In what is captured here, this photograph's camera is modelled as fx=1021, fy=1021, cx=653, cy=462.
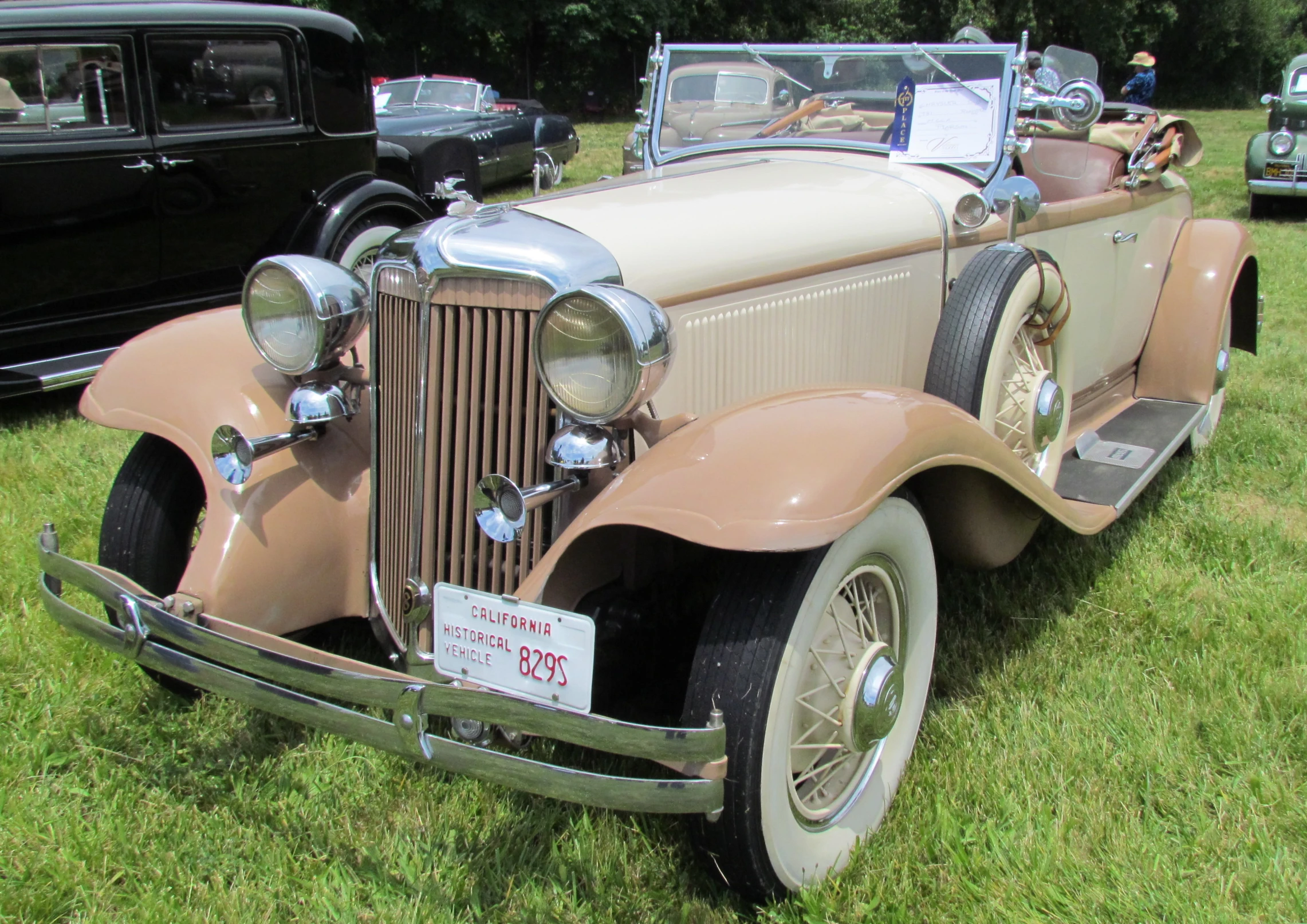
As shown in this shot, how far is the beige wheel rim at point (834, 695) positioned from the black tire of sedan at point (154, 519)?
4.72 feet

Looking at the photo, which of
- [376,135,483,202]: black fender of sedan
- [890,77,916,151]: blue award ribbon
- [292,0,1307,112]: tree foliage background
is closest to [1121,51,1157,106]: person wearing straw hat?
[376,135,483,202]: black fender of sedan

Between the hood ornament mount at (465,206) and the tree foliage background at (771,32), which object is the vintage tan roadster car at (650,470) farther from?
the tree foliage background at (771,32)

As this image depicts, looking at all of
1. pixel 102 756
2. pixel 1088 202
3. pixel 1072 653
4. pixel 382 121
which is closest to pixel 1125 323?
pixel 1088 202

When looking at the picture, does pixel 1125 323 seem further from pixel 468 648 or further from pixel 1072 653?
pixel 468 648

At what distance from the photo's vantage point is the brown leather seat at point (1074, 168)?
12.4 feet

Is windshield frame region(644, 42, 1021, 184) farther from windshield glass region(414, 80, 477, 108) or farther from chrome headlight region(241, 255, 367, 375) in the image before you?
windshield glass region(414, 80, 477, 108)

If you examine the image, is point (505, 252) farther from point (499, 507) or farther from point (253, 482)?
point (253, 482)

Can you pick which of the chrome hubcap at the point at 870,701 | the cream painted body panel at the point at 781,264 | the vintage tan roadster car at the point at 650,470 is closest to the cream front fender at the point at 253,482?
the vintage tan roadster car at the point at 650,470

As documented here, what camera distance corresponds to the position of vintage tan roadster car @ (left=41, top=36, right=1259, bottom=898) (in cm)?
167

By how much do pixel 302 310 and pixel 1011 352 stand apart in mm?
1839

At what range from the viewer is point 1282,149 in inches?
383

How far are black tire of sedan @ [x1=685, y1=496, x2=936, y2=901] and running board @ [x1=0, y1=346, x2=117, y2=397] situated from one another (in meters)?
3.58

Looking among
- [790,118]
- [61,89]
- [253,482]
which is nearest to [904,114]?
[790,118]

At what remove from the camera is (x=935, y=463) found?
1.85m
